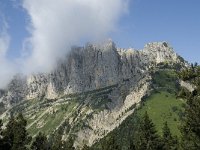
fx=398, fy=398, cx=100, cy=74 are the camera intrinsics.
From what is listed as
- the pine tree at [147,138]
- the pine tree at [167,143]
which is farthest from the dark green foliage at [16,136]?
the pine tree at [167,143]

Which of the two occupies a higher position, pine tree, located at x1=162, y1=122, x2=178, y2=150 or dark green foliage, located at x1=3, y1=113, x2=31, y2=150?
dark green foliage, located at x1=3, y1=113, x2=31, y2=150

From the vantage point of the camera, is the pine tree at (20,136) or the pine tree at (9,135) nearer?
the pine tree at (20,136)

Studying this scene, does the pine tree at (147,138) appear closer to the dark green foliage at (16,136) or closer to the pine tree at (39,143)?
the pine tree at (39,143)

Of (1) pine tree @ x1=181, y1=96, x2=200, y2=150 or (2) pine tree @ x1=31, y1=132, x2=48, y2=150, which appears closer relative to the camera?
(1) pine tree @ x1=181, y1=96, x2=200, y2=150

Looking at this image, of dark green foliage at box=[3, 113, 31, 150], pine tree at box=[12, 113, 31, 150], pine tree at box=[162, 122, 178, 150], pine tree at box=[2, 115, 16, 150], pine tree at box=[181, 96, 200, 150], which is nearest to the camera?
pine tree at box=[181, 96, 200, 150]

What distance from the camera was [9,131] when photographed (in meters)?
93.1

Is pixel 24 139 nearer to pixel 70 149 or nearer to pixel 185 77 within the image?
pixel 70 149

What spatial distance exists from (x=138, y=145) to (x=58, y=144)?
1466 inches

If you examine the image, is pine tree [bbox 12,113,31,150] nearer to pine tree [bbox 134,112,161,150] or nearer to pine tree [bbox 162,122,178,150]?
pine tree [bbox 134,112,161,150]

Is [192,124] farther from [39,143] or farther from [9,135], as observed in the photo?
[39,143]

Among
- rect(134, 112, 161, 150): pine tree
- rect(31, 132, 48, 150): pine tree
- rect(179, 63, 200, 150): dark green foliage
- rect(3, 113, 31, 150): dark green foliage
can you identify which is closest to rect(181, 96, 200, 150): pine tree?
rect(179, 63, 200, 150): dark green foliage

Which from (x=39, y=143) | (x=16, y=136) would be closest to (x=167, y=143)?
(x=39, y=143)

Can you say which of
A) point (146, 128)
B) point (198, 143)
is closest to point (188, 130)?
point (198, 143)

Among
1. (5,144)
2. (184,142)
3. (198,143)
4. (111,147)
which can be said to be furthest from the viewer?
(111,147)
